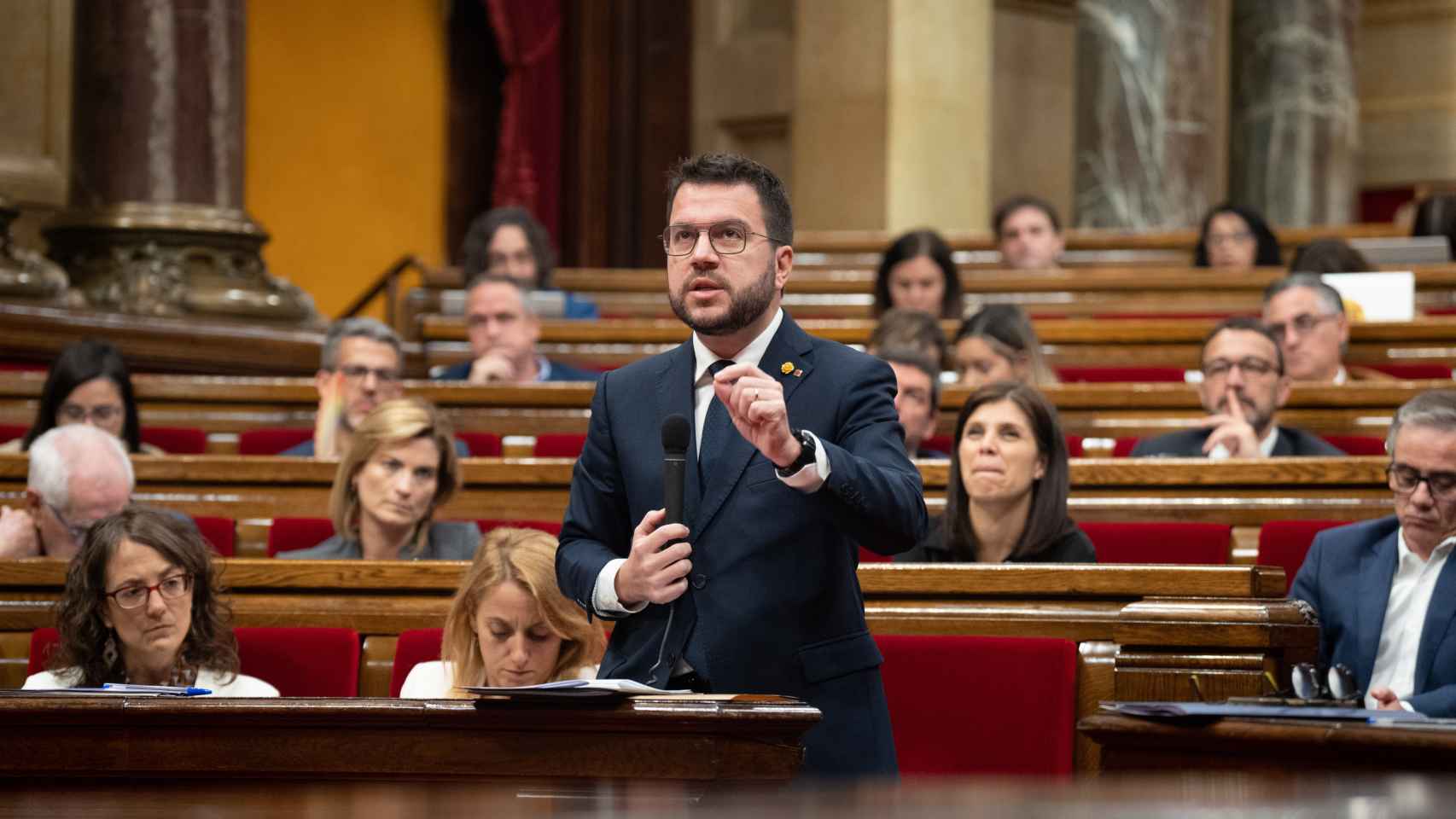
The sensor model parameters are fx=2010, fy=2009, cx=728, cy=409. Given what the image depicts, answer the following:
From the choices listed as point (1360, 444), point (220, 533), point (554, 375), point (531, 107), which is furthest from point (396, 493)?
point (531, 107)

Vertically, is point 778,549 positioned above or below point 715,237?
below

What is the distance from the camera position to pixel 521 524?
3389mm

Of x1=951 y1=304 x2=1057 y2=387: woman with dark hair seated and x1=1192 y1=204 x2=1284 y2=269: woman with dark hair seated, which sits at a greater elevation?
x1=1192 y1=204 x2=1284 y2=269: woman with dark hair seated

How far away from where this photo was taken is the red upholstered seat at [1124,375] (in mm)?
5098

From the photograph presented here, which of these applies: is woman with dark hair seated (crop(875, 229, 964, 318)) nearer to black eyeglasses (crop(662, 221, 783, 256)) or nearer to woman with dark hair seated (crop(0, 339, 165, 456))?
woman with dark hair seated (crop(0, 339, 165, 456))

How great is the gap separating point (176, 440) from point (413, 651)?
81.7 inches

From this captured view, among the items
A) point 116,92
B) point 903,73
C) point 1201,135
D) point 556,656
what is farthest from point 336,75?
point 556,656

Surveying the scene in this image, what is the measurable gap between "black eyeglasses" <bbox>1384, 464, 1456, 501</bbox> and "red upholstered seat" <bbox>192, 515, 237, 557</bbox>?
1932 mm

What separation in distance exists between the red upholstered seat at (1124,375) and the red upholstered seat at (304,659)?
280 centimetres

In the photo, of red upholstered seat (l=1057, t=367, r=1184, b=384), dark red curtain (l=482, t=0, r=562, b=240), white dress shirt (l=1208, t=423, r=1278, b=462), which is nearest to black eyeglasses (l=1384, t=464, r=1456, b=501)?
white dress shirt (l=1208, t=423, r=1278, b=462)

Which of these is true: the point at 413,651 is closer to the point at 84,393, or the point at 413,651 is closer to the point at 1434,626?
the point at 1434,626

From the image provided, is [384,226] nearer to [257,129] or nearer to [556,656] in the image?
[257,129]

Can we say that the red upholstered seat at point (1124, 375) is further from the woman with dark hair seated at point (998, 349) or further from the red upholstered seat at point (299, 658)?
the red upholstered seat at point (299, 658)

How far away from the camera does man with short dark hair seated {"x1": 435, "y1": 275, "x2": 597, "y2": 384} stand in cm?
476
